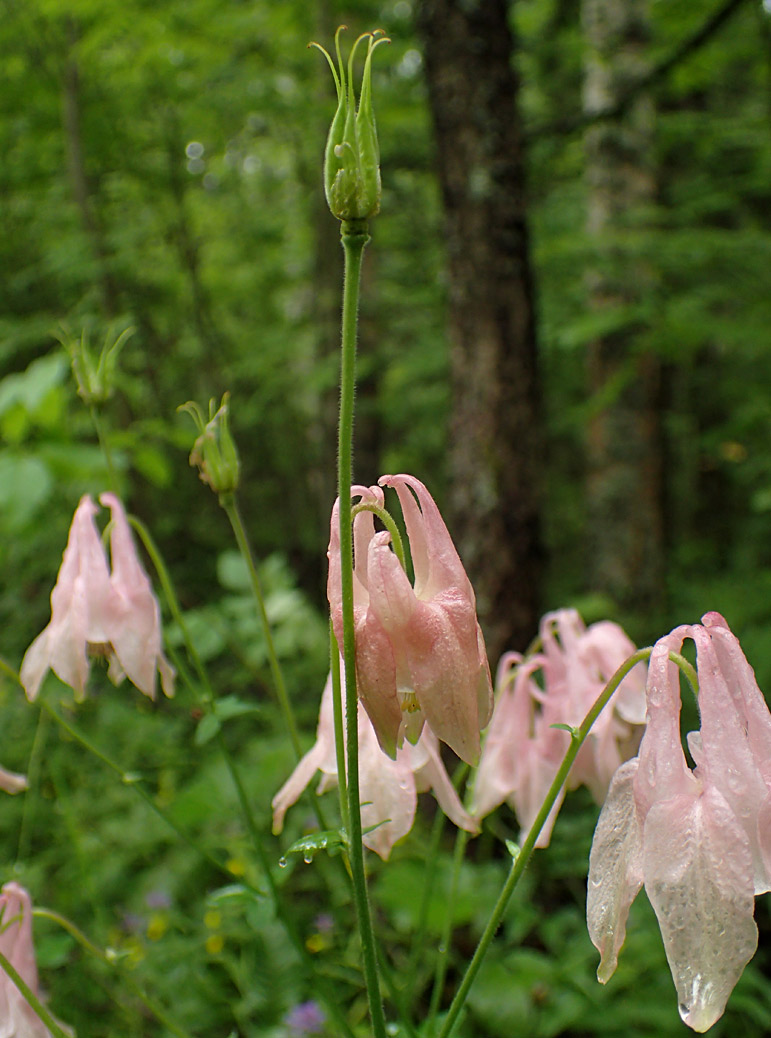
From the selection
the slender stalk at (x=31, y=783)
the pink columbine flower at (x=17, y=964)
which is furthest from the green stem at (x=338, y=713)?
the slender stalk at (x=31, y=783)

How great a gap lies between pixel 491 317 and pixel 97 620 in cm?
214

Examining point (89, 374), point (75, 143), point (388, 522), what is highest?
point (75, 143)

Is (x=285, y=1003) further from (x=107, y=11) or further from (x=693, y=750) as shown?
(x=107, y=11)

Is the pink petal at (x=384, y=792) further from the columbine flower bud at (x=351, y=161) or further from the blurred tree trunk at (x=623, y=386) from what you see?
the blurred tree trunk at (x=623, y=386)

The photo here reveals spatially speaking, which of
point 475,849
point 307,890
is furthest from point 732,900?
point 307,890

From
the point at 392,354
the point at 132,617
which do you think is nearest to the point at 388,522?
the point at 132,617

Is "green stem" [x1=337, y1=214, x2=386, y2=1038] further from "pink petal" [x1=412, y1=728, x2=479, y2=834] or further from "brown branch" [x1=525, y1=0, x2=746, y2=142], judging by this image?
"brown branch" [x1=525, y1=0, x2=746, y2=142]

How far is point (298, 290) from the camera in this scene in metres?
9.82

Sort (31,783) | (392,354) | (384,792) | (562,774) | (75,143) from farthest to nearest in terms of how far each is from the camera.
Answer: (392,354), (75,143), (31,783), (384,792), (562,774)

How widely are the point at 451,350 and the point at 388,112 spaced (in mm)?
2219

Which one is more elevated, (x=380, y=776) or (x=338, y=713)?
(x=338, y=713)

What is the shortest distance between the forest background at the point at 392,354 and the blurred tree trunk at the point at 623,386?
2 centimetres

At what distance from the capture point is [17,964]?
1.05 m

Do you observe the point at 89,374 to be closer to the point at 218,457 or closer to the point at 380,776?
the point at 218,457
